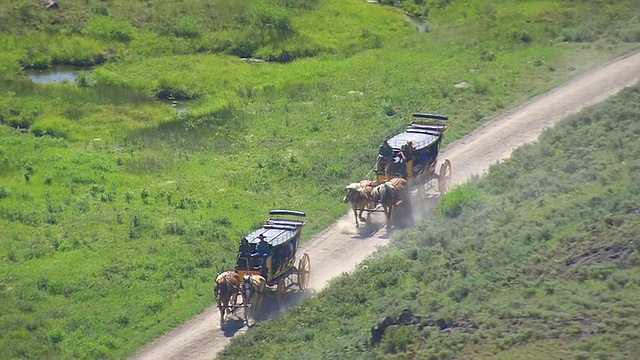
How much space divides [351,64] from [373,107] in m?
7.34

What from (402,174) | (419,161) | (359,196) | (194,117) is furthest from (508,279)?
Result: (194,117)

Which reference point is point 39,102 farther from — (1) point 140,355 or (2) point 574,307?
(2) point 574,307

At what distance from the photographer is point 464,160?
133ft

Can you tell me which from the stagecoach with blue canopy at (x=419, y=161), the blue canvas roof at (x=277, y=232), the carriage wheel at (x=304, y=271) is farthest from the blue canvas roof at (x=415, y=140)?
the carriage wheel at (x=304, y=271)

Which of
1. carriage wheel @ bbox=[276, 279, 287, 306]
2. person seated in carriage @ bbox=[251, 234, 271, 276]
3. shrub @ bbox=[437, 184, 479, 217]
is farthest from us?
shrub @ bbox=[437, 184, 479, 217]

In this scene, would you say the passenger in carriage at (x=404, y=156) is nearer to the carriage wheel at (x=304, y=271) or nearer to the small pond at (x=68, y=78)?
the carriage wheel at (x=304, y=271)

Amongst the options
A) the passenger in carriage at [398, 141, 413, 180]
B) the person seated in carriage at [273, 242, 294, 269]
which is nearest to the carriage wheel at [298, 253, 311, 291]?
the person seated in carriage at [273, 242, 294, 269]

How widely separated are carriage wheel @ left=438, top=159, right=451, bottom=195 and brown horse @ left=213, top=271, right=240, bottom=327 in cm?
1040

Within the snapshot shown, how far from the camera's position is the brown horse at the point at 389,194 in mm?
34625

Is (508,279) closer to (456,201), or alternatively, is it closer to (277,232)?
(277,232)

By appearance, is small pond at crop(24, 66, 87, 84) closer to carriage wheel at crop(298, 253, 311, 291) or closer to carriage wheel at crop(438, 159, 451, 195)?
carriage wheel at crop(438, 159, 451, 195)

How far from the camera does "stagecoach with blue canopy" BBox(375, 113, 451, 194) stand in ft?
118

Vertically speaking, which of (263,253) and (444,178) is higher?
(263,253)

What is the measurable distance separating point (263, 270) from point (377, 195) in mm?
5922
